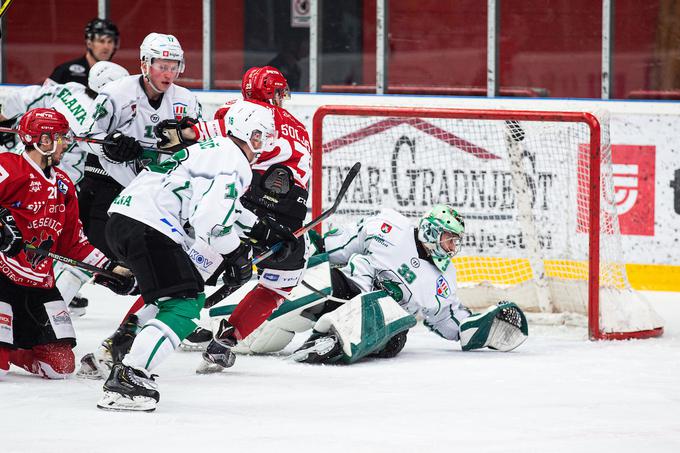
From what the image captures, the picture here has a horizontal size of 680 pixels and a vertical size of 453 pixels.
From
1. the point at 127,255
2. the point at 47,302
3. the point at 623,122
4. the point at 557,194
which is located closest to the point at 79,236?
the point at 47,302

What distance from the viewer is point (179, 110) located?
16.8 ft

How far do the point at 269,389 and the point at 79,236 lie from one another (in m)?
0.86

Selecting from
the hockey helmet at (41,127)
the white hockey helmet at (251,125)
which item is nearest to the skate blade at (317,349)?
the white hockey helmet at (251,125)

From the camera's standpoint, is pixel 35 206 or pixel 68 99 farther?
pixel 68 99

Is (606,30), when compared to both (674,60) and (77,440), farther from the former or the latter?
(77,440)

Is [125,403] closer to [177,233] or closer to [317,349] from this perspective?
[177,233]

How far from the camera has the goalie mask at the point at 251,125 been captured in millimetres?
4008

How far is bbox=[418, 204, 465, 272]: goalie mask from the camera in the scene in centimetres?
502

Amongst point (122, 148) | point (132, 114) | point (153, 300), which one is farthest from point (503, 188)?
point (153, 300)

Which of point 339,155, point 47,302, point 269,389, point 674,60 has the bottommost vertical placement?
point 269,389

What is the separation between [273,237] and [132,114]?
44.2 inches

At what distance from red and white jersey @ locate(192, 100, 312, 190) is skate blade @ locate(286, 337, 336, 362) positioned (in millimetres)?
609

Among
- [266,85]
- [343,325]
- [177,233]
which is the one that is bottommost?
[343,325]

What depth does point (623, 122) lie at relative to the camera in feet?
22.1
